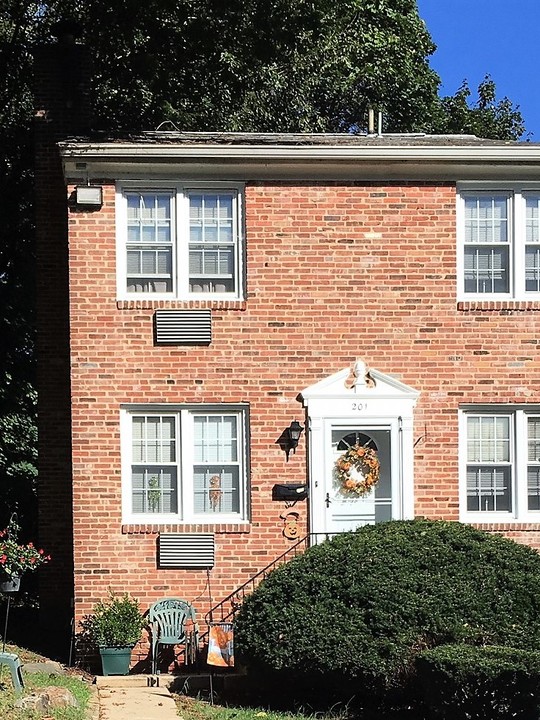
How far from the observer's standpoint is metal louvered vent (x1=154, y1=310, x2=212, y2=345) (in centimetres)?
1512

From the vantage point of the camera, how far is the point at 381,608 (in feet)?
41.5

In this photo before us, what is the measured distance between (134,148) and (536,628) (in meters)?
7.51

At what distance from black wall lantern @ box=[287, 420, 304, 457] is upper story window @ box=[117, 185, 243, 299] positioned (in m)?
1.81

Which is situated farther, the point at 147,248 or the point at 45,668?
the point at 147,248

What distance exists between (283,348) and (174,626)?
3.79 m

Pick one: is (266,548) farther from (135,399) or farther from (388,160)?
(388,160)

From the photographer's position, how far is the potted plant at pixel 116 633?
14.4 m

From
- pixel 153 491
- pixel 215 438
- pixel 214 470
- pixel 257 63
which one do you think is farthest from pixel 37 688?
pixel 257 63

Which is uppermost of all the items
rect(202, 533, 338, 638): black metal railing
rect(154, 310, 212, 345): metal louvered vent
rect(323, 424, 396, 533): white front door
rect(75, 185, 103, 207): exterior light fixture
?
rect(75, 185, 103, 207): exterior light fixture

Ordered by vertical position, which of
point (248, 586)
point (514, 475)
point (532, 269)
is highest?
point (532, 269)

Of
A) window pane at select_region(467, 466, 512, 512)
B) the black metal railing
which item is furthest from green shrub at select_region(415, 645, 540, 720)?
window pane at select_region(467, 466, 512, 512)

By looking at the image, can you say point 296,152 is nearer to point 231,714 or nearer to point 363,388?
point 363,388

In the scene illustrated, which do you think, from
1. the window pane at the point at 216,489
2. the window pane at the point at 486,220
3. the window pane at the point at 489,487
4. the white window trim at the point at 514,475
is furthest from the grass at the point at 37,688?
the window pane at the point at 486,220

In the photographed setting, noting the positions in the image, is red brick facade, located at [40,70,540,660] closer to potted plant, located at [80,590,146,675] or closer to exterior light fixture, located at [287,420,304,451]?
exterior light fixture, located at [287,420,304,451]
